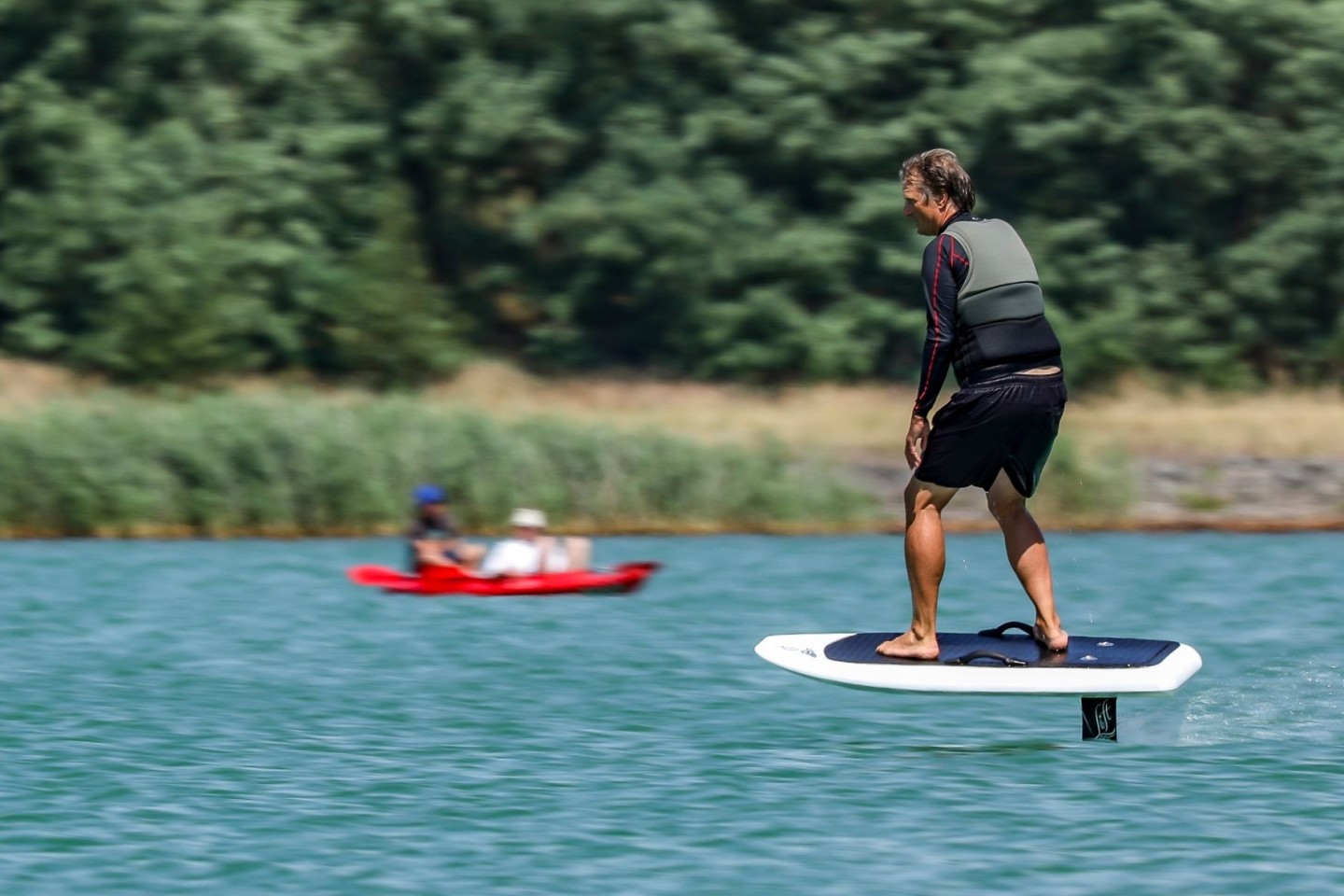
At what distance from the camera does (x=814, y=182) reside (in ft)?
128

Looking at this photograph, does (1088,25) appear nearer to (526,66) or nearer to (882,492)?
(526,66)

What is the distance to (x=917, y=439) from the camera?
29.6 feet

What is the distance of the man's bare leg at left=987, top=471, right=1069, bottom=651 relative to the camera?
30.3 feet

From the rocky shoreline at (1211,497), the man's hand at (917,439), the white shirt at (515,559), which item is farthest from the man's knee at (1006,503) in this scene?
the rocky shoreline at (1211,497)

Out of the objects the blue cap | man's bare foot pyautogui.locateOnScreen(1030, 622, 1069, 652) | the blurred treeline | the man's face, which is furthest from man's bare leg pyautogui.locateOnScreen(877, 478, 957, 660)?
the blurred treeline

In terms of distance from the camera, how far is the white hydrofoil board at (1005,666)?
8.76 meters

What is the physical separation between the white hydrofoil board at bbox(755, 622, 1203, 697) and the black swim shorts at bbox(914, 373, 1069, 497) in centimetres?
72

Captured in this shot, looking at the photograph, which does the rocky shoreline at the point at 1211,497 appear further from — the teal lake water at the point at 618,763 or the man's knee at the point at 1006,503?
the man's knee at the point at 1006,503

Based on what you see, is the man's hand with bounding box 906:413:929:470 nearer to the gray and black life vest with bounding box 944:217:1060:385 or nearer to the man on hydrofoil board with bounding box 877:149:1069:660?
the man on hydrofoil board with bounding box 877:149:1069:660

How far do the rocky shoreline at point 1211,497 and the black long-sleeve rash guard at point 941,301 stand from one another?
18251 millimetres

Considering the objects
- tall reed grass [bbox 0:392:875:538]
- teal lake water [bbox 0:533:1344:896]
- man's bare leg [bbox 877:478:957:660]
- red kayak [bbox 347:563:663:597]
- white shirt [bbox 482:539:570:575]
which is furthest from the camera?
tall reed grass [bbox 0:392:875:538]

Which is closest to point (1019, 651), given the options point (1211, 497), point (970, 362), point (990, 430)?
point (990, 430)

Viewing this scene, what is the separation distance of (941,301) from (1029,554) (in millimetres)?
1138

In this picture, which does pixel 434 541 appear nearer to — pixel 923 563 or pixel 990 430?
pixel 923 563
